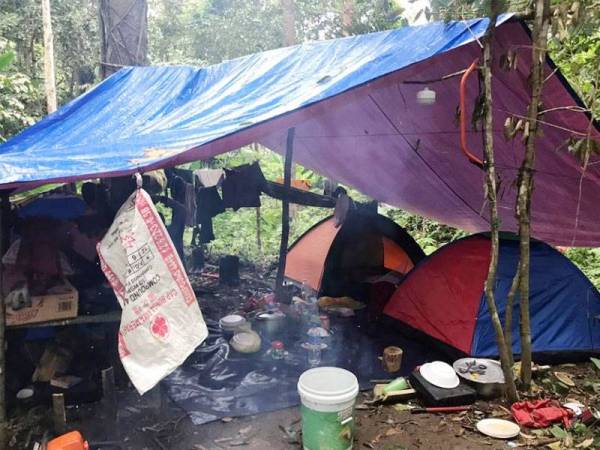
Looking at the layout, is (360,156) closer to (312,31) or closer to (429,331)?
(429,331)

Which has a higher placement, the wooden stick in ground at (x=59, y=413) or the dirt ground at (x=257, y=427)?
the wooden stick in ground at (x=59, y=413)

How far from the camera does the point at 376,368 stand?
4.29 m

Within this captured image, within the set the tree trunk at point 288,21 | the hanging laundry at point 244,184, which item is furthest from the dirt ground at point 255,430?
the tree trunk at point 288,21

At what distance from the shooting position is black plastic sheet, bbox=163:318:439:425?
366 cm

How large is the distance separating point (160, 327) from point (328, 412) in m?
1.09

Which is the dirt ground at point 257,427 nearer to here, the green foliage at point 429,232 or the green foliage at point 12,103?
the green foliage at point 429,232

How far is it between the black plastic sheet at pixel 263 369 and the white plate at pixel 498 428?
0.96m

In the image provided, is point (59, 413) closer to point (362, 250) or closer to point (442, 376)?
point (442, 376)

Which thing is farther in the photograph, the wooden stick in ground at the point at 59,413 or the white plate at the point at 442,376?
the white plate at the point at 442,376

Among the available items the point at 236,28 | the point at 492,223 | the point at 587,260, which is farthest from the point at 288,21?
the point at 492,223

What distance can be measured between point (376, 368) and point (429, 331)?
0.68 metres

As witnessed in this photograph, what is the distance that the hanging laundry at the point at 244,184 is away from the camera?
5855mm

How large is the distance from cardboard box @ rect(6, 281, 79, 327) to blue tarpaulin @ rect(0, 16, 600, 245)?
3.02 ft

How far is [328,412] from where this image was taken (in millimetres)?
2820
